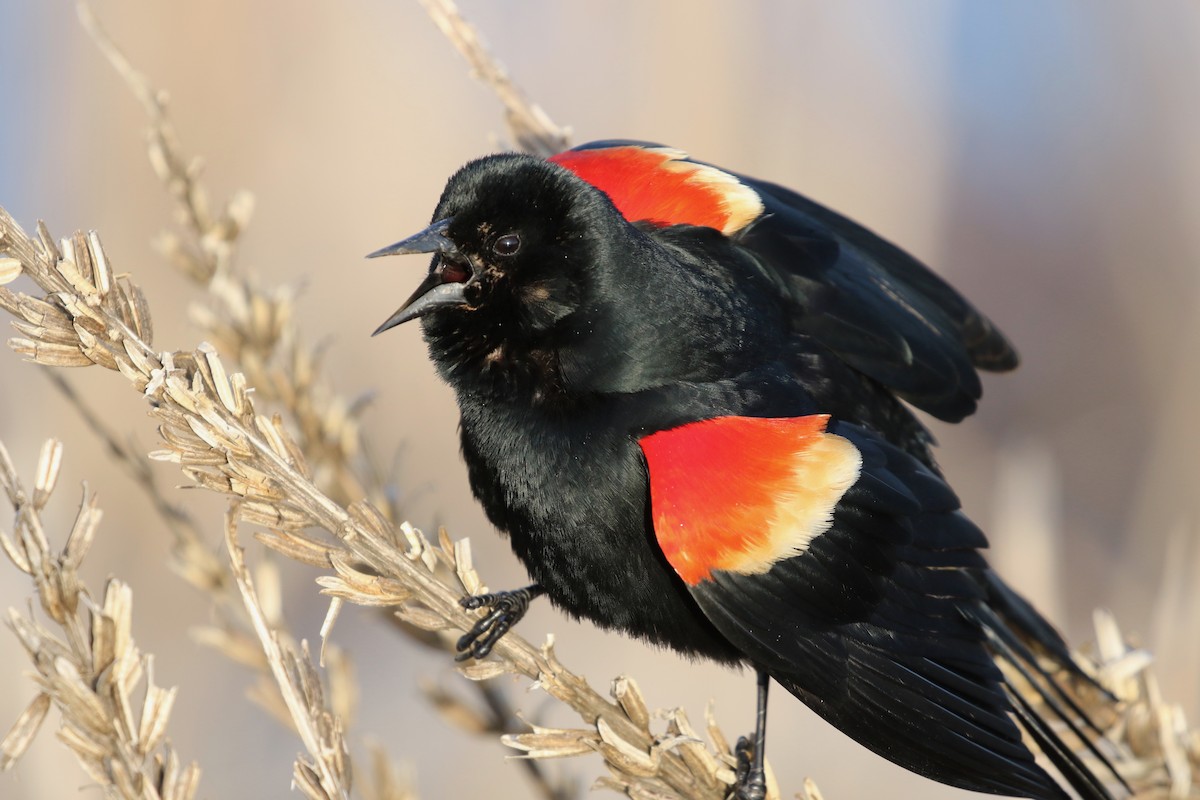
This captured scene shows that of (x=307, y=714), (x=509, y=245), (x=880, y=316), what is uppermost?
(x=509, y=245)

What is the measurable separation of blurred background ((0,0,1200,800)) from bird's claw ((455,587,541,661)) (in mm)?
1259

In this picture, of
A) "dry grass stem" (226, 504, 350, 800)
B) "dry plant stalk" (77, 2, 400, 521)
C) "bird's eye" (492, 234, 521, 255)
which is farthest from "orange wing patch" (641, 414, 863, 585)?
"dry grass stem" (226, 504, 350, 800)

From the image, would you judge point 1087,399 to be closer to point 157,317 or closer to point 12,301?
point 157,317

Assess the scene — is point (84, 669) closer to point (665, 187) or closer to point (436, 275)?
point (436, 275)

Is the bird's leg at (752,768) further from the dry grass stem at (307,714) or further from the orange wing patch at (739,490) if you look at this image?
the dry grass stem at (307,714)

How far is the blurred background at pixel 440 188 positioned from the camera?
11.0ft

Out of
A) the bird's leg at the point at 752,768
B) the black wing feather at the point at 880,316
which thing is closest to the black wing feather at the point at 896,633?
the bird's leg at the point at 752,768

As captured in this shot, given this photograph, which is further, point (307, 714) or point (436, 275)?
point (436, 275)

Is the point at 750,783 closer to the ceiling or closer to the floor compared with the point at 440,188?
closer to the floor

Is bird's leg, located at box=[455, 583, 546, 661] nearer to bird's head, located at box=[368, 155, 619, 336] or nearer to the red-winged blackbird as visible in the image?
the red-winged blackbird

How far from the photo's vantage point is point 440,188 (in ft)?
13.7

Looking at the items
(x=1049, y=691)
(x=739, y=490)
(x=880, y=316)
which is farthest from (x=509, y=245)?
(x=1049, y=691)

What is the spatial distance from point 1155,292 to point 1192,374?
1.54 meters

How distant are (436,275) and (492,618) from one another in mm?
541
